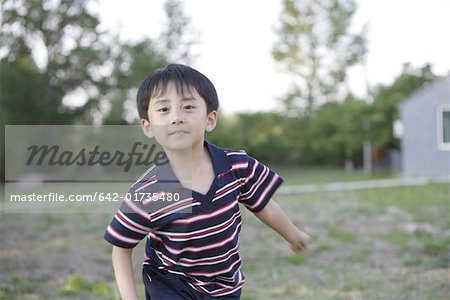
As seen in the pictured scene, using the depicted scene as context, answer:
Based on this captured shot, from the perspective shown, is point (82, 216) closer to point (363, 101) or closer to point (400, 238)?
point (400, 238)

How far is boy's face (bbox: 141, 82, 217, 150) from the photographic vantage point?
5.35 feet

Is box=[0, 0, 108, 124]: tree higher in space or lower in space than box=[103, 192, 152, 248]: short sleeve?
higher

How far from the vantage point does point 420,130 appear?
16859 millimetres

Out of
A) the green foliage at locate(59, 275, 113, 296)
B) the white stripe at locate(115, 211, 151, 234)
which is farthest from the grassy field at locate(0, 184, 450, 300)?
the white stripe at locate(115, 211, 151, 234)

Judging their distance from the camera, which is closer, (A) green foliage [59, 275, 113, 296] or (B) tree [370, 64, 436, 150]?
(A) green foliage [59, 275, 113, 296]

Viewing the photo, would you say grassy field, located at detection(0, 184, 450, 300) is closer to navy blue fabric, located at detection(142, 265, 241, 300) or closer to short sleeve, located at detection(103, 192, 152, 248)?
navy blue fabric, located at detection(142, 265, 241, 300)

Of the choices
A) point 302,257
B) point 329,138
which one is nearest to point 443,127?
point 329,138

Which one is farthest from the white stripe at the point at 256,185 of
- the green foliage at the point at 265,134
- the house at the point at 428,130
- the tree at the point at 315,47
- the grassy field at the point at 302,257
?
the tree at the point at 315,47

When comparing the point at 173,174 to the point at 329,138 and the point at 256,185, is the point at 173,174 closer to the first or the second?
the point at 256,185

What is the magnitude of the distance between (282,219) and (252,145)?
21913 mm

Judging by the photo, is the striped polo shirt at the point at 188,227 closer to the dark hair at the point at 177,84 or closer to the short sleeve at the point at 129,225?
the short sleeve at the point at 129,225

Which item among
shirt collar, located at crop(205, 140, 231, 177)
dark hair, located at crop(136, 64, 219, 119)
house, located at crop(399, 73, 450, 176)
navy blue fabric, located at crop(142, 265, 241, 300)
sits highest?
house, located at crop(399, 73, 450, 176)

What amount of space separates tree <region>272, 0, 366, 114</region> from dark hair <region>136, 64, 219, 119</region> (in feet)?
Result: 83.5

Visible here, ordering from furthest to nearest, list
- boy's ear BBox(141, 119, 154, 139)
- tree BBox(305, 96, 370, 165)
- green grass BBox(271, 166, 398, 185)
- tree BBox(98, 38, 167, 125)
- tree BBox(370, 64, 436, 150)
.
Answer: tree BBox(305, 96, 370, 165) < tree BBox(98, 38, 167, 125) < tree BBox(370, 64, 436, 150) < green grass BBox(271, 166, 398, 185) < boy's ear BBox(141, 119, 154, 139)
